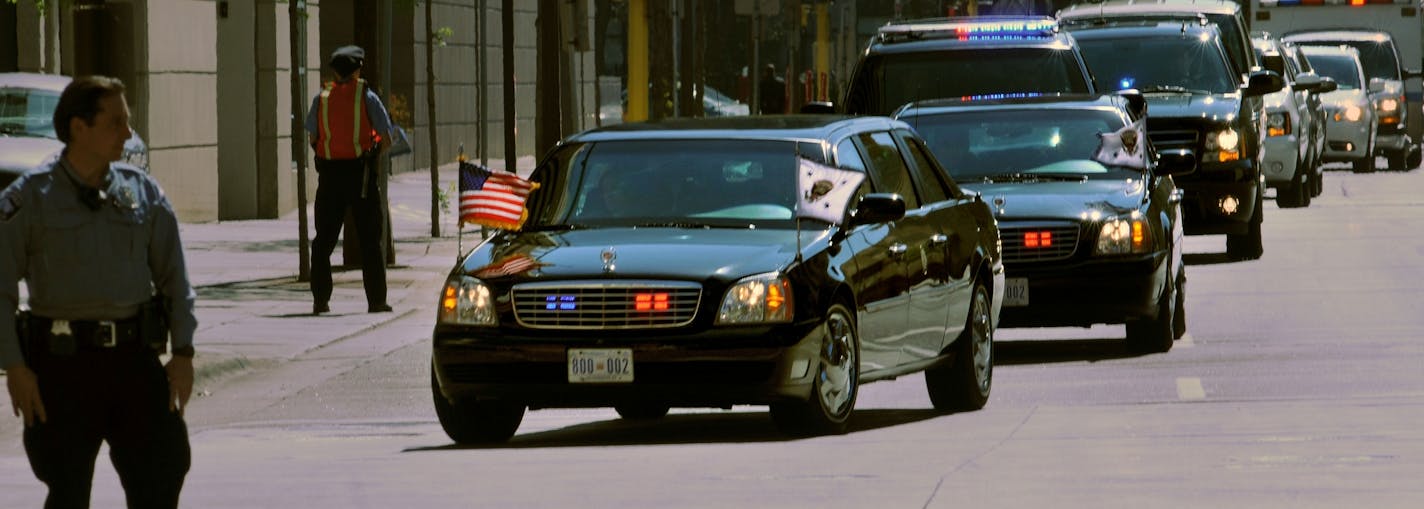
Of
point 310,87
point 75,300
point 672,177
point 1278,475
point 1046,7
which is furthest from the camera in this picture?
point 1046,7

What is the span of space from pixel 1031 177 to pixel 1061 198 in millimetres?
727

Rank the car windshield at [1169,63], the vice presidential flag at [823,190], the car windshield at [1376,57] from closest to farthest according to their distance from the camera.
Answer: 1. the vice presidential flag at [823,190]
2. the car windshield at [1169,63]
3. the car windshield at [1376,57]

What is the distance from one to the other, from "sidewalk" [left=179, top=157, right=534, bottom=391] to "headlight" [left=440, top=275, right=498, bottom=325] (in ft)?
12.9

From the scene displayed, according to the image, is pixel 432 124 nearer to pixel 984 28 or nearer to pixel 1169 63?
pixel 984 28

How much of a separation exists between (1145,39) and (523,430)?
1261 centimetres

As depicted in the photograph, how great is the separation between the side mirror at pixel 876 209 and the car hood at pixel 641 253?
0.28 m

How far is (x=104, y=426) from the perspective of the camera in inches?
278

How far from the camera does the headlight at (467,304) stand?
36.8ft

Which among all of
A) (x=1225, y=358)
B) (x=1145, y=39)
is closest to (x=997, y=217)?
(x=1225, y=358)

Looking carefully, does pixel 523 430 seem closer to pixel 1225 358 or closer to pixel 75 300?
pixel 1225 358

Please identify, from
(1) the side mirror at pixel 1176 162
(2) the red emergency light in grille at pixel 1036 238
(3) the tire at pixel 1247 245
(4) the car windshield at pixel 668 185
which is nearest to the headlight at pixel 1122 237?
(2) the red emergency light in grille at pixel 1036 238

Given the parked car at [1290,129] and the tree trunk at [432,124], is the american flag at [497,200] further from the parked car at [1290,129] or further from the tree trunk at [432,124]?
the parked car at [1290,129]

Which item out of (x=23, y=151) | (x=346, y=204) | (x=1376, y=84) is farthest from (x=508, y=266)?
(x=1376, y=84)

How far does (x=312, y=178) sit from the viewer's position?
3381cm
